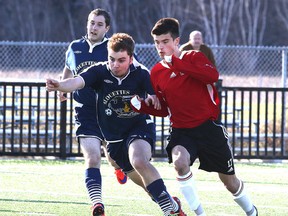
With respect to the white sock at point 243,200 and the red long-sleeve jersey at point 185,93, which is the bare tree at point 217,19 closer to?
the white sock at point 243,200

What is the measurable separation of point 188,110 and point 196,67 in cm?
44

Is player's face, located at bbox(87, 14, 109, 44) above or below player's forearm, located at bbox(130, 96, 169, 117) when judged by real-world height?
above

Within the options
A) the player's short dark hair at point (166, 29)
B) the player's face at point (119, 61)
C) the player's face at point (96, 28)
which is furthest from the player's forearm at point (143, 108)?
the player's face at point (96, 28)

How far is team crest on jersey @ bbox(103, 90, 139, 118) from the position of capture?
30.9 feet

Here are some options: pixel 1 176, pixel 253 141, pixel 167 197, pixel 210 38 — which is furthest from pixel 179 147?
pixel 210 38

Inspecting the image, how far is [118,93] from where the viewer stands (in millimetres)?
9414

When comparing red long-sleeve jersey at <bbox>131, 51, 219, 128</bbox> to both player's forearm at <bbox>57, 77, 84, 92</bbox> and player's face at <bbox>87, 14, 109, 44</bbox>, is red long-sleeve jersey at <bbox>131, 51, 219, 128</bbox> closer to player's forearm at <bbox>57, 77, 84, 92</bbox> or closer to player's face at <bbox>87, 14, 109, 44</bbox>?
player's forearm at <bbox>57, 77, 84, 92</bbox>

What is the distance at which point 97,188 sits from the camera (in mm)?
9406

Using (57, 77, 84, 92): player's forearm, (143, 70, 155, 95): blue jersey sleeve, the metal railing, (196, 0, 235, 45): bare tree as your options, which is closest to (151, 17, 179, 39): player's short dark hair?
(143, 70, 155, 95): blue jersey sleeve

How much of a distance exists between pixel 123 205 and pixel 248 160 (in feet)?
21.2

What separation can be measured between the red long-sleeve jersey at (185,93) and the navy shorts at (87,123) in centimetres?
120

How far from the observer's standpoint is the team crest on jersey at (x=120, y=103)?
30.9ft

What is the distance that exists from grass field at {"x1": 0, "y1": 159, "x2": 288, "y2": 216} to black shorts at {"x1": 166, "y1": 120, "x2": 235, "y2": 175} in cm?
116

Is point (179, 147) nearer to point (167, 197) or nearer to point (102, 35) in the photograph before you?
point (167, 197)
